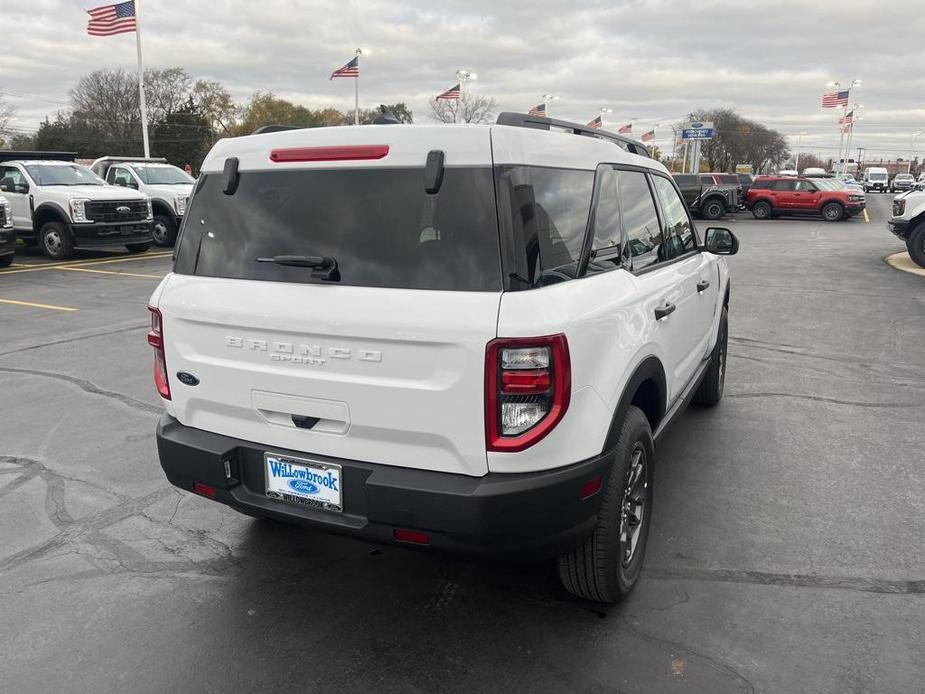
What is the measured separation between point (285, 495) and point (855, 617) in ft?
7.81

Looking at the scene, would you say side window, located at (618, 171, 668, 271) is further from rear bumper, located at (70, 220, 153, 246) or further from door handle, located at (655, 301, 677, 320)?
rear bumper, located at (70, 220, 153, 246)

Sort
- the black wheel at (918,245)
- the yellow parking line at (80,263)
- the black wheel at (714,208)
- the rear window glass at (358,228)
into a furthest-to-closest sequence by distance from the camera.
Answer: the black wheel at (714,208)
the black wheel at (918,245)
the yellow parking line at (80,263)
the rear window glass at (358,228)

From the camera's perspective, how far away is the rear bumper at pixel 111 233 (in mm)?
15203

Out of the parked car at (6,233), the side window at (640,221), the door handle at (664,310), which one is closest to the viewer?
the door handle at (664,310)

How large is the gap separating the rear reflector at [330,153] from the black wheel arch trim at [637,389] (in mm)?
1298

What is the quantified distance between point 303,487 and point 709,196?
1201 inches

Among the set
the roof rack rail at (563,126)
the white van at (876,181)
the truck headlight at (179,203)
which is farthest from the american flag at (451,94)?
the white van at (876,181)

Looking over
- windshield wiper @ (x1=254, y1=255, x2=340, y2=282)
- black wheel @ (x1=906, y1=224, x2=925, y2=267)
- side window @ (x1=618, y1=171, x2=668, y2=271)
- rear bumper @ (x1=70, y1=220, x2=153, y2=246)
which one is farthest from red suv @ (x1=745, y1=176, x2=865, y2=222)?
windshield wiper @ (x1=254, y1=255, x2=340, y2=282)

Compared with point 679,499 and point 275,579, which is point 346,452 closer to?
point 275,579

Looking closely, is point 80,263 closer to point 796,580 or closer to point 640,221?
point 640,221

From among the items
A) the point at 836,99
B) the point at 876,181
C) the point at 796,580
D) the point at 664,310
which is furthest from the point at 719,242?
the point at 876,181

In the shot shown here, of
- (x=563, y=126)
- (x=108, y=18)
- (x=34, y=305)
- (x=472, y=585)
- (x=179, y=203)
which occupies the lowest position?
(x=472, y=585)

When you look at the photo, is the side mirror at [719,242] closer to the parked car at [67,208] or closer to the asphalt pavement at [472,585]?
the asphalt pavement at [472,585]

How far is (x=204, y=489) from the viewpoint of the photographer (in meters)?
2.94
